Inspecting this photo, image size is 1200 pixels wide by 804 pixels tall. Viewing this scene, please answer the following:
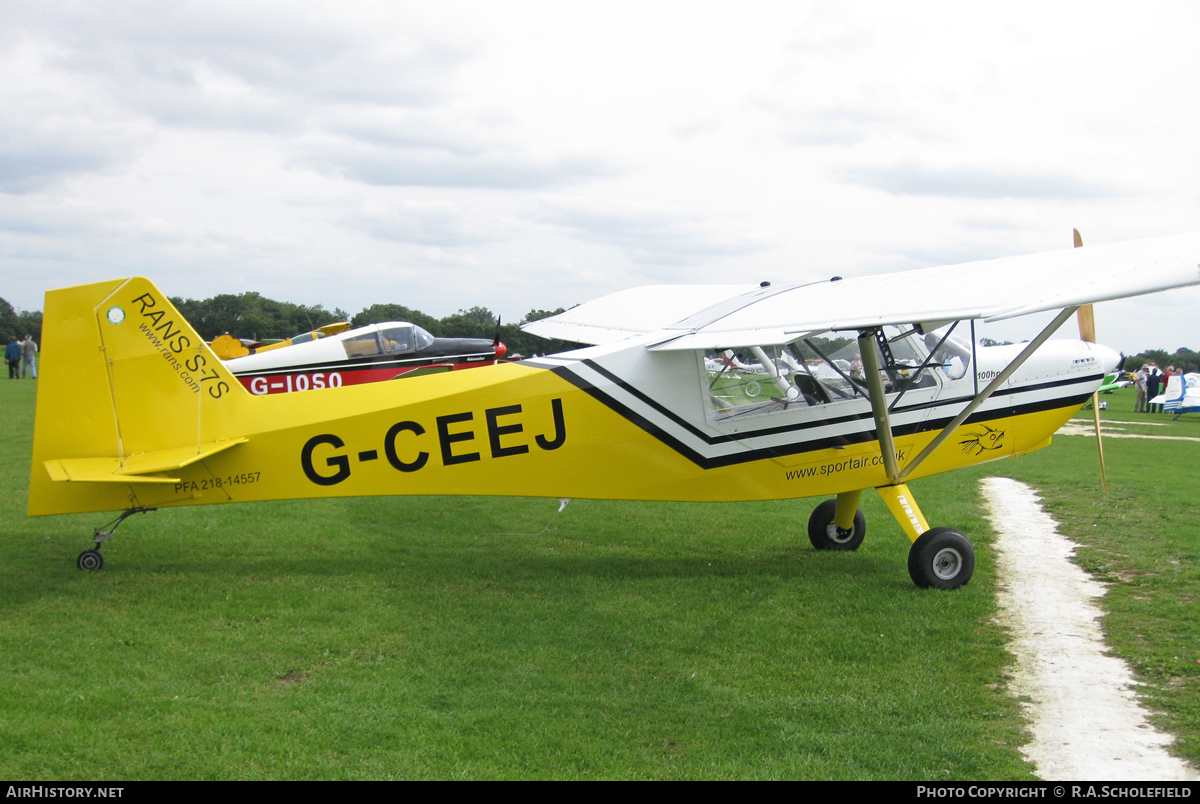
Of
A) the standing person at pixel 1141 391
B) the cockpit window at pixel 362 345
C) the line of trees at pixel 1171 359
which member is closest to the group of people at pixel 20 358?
the cockpit window at pixel 362 345

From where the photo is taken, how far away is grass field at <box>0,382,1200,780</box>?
391cm

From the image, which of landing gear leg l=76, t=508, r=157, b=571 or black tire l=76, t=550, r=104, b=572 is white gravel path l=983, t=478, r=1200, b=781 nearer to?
landing gear leg l=76, t=508, r=157, b=571

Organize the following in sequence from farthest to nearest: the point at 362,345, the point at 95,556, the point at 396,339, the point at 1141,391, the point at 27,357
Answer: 1. the point at 27,357
2. the point at 1141,391
3. the point at 396,339
4. the point at 362,345
5. the point at 95,556

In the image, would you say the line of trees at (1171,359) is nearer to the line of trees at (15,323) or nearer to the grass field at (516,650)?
the grass field at (516,650)

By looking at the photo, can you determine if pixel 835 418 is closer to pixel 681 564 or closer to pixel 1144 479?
pixel 681 564

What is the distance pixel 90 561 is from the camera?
6.65 m

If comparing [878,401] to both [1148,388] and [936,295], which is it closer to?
[936,295]

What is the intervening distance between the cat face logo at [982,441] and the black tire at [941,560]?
0.93 meters

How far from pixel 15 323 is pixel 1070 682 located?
5657 centimetres

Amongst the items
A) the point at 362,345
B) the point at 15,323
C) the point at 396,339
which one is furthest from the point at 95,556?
the point at 15,323

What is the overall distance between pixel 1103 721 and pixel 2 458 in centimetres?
1335

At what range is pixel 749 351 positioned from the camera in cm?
700
